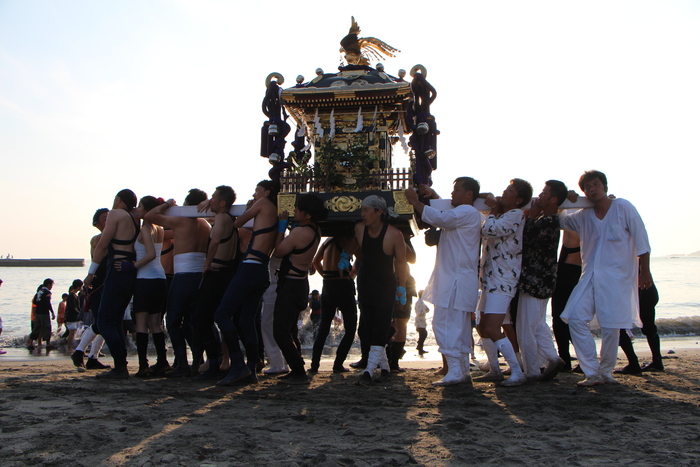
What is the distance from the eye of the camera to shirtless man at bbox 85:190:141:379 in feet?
19.5

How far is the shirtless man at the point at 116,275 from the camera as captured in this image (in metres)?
5.95

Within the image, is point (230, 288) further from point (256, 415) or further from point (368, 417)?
point (368, 417)

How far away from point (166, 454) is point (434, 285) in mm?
3333

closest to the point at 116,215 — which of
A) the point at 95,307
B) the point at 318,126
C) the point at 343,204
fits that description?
the point at 95,307

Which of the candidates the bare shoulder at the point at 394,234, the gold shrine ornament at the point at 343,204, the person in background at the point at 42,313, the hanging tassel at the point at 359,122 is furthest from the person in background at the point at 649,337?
the person in background at the point at 42,313

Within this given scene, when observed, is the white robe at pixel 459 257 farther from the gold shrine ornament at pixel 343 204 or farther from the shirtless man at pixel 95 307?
the shirtless man at pixel 95 307

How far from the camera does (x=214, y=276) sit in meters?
5.88

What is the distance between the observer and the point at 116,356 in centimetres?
595

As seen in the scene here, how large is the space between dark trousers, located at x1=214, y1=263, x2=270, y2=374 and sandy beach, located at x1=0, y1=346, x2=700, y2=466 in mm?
481

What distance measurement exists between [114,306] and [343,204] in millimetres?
3027

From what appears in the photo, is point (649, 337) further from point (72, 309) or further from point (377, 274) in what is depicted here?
point (72, 309)

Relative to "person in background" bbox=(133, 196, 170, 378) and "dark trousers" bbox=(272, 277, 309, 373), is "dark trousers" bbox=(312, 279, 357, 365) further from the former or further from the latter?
"person in background" bbox=(133, 196, 170, 378)

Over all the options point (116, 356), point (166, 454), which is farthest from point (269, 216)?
point (166, 454)

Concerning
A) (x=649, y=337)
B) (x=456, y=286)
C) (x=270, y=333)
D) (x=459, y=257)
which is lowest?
(x=649, y=337)
